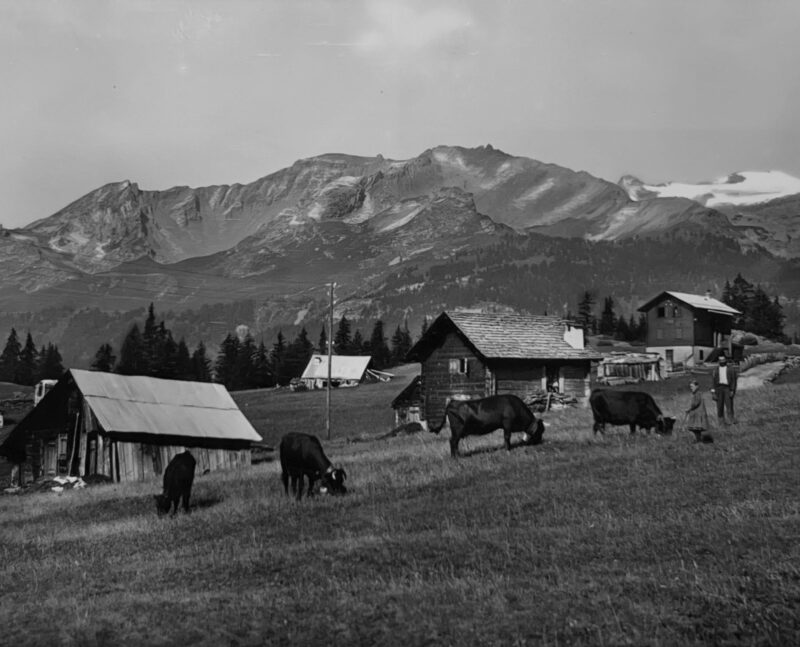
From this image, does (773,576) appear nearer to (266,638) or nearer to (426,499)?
(266,638)

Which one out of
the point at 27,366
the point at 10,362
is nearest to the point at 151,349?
the point at 27,366

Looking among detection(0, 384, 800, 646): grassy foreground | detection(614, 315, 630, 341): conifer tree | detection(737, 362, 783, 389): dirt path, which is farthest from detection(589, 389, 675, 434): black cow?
detection(614, 315, 630, 341): conifer tree

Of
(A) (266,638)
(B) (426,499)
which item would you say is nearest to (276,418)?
(B) (426,499)

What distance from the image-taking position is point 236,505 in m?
20.8

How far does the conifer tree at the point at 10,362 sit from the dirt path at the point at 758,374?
391ft

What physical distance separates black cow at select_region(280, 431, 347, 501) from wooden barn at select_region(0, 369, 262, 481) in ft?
58.6

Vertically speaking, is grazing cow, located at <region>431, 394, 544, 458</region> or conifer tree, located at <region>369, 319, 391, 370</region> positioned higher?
conifer tree, located at <region>369, 319, 391, 370</region>

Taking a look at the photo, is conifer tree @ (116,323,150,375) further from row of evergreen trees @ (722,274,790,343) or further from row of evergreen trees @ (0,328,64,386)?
row of evergreen trees @ (722,274,790,343)

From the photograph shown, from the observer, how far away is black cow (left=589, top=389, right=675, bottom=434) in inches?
1036

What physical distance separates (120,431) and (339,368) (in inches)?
3370

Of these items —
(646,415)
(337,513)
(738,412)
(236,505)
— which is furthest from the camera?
(738,412)

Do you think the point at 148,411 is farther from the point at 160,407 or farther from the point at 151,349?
the point at 151,349

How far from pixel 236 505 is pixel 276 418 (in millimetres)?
62217

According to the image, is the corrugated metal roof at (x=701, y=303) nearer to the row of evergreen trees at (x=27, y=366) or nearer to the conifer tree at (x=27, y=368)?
the row of evergreen trees at (x=27, y=366)
